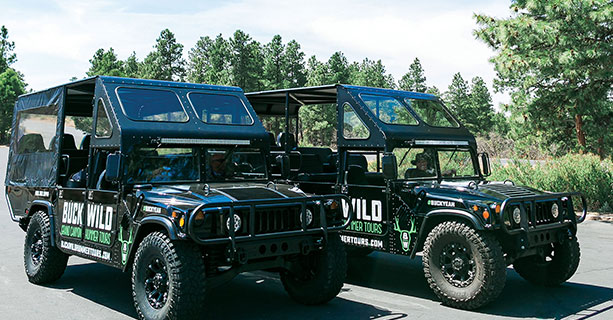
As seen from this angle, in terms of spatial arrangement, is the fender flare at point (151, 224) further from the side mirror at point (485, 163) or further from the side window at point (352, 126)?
the side mirror at point (485, 163)

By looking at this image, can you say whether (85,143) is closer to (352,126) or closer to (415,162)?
(352,126)

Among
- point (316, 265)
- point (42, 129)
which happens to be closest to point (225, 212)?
point (316, 265)

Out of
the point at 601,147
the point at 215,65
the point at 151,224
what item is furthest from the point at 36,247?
the point at 215,65

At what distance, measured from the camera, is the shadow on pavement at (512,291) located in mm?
6434

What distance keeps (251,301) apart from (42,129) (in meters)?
3.94

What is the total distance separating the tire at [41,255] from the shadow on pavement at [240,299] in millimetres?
218

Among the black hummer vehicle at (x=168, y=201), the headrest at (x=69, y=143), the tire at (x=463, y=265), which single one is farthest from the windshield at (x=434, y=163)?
the headrest at (x=69, y=143)

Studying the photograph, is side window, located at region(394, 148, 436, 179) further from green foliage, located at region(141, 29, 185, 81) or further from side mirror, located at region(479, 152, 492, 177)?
green foliage, located at region(141, 29, 185, 81)

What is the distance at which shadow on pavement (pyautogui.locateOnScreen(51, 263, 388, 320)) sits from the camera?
625 cm

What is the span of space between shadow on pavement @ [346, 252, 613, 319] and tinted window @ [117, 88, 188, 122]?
3.30 meters

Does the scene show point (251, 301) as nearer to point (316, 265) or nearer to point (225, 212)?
point (316, 265)

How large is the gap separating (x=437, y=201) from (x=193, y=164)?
2.83 meters

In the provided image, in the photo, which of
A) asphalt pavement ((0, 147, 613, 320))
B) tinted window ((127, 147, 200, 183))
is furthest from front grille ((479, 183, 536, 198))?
tinted window ((127, 147, 200, 183))

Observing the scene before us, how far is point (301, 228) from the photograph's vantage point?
594 centimetres
